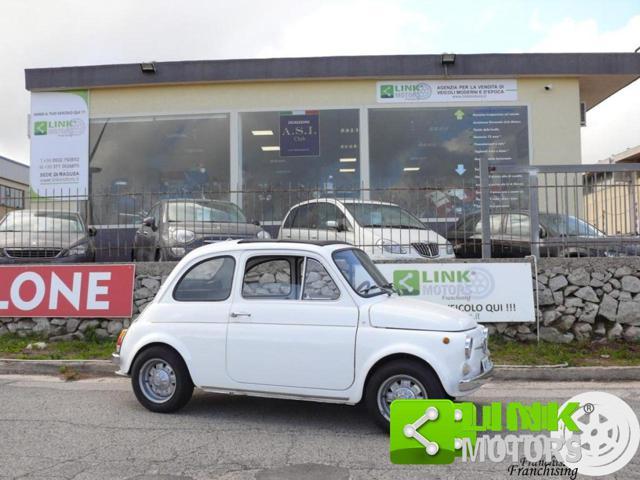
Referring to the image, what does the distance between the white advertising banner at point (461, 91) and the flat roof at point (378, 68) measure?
215mm

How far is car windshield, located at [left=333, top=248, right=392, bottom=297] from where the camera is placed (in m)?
5.77

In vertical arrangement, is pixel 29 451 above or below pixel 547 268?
below

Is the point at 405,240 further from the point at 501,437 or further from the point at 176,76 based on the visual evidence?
the point at 176,76

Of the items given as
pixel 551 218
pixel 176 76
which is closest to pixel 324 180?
pixel 176 76

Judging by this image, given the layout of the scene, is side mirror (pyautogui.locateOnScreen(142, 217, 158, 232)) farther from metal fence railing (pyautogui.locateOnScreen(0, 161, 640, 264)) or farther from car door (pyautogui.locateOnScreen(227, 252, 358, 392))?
car door (pyautogui.locateOnScreen(227, 252, 358, 392))

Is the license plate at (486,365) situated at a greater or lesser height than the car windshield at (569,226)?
lesser

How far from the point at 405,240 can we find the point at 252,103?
830 cm

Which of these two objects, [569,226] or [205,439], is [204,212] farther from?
[569,226]

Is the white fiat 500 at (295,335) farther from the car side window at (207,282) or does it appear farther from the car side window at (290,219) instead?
the car side window at (290,219)

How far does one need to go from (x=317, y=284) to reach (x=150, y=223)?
5994mm

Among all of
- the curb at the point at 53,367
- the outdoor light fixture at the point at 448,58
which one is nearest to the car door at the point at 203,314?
the curb at the point at 53,367

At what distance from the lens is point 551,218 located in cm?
970

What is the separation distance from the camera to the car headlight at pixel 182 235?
33.9ft

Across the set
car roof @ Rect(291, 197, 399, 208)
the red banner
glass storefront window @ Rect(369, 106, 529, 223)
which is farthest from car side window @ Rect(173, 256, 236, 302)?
glass storefront window @ Rect(369, 106, 529, 223)
